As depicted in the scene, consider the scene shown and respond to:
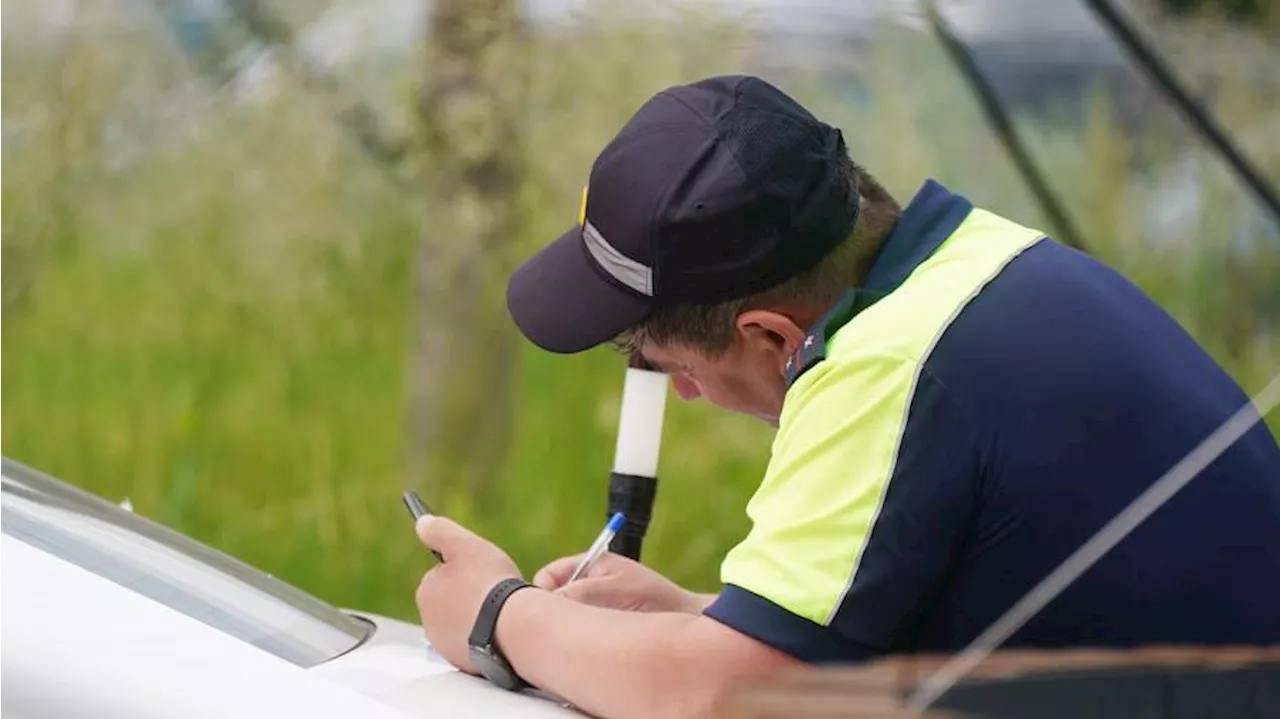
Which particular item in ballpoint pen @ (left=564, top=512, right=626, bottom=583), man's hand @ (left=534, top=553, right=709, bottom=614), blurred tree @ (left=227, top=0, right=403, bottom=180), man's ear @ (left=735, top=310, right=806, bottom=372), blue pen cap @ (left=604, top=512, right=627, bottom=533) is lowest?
man's hand @ (left=534, top=553, right=709, bottom=614)

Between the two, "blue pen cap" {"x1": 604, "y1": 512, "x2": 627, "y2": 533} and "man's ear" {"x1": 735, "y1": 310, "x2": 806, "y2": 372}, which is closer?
"man's ear" {"x1": 735, "y1": 310, "x2": 806, "y2": 372}

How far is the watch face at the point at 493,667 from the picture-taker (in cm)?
183

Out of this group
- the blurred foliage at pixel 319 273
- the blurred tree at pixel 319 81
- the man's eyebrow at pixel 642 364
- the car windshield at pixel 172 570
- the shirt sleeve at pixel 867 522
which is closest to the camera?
the shirt sleeve at pixel 867 522

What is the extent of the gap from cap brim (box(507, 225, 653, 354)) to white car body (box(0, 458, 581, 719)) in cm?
40

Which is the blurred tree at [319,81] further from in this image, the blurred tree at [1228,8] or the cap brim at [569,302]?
the cap brim at [569,302]

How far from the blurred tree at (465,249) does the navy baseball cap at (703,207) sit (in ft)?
8.69

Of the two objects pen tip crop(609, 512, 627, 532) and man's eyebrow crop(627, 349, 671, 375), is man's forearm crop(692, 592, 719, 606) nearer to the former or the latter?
pen tip crop(609, 512, 627, 532)

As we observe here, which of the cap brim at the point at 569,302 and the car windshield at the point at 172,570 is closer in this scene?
the car windshield at the point at 172,570

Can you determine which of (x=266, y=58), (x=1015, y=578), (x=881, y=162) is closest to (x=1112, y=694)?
(x=1015, y=578)

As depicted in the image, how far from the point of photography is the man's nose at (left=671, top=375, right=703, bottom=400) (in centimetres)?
209

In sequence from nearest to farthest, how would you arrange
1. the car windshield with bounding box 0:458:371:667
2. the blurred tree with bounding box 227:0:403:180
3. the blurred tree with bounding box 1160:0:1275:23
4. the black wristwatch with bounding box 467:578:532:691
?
the car windshield with bounding box 0:458:371:667 < the black wristwatch with bounding box 467:578:532:691 < the blurred tree with bounding box 1160:0:1275:23 < the blurred tree with bounding box 227:0:403:180

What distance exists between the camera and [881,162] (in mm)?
4395

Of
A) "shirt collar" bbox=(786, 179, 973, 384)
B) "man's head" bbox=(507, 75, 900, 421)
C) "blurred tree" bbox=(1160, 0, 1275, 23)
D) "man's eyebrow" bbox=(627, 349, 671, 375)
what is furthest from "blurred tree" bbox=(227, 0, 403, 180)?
"shirt collar" bbox=(786, 179, 973, 384)

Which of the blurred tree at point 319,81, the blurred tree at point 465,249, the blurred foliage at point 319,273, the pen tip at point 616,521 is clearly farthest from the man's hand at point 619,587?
the blurred tree at point 319,81
